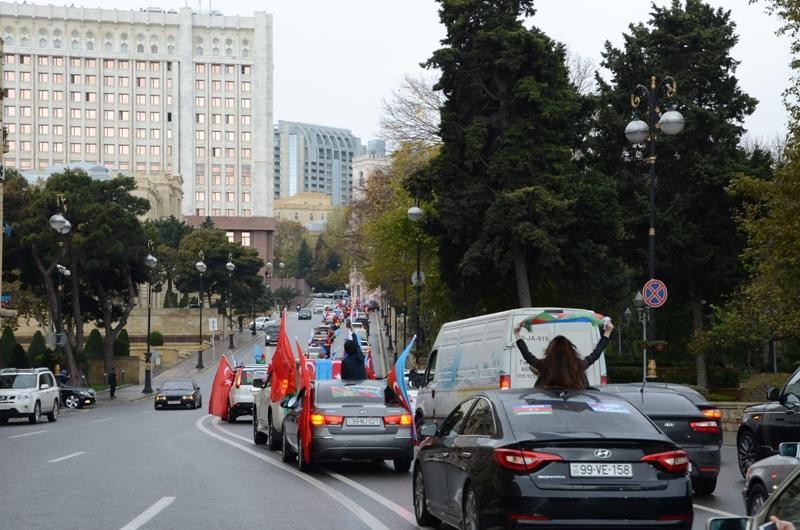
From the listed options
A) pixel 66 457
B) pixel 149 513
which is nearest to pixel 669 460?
pixel 149 513

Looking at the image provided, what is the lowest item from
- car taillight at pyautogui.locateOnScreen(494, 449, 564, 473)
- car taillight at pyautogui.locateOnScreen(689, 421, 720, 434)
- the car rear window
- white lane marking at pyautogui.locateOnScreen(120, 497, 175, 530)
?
white lane marking at pyautogui.locateOnScreen(120, 497, 175, 530)

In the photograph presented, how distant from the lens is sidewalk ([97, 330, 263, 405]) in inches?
2623

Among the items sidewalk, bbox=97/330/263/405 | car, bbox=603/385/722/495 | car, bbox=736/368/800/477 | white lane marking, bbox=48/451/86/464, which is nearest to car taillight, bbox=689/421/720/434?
car, bbox=603/385/722/495

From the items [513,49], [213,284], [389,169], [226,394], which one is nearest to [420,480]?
[226,394]

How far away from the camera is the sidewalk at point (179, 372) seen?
6662cm

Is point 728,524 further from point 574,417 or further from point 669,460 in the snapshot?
point 574,417

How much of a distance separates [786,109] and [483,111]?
17712 millimetres

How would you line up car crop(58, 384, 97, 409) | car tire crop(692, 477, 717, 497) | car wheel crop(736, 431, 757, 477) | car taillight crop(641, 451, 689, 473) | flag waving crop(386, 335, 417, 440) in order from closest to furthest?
car taillight crop(641, 451, 689, 473) → car tire crop(692, 477, 717, 497) → car wheel crop(736, 431, 757, 477) → flag waving crop(386, 335, 417, 440) → car crop(58, 384, 97, 409)

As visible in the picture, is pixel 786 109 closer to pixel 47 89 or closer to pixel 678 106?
pixel 678 106

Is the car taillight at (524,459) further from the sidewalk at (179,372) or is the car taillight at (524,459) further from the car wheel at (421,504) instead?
the sidewalk at (179,372)

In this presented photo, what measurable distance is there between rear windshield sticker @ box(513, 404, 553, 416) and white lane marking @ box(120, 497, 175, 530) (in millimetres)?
4191

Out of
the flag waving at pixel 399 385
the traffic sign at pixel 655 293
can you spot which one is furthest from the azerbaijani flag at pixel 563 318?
the traffic sign at pixel 655 293

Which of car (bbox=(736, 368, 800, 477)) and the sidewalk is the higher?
car (bbox=(736, 368, 800, 477))

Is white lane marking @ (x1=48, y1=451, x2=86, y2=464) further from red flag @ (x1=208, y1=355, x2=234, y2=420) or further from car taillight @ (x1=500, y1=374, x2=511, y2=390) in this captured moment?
red flag @ (x1=208, y1=355, x2=234, y2=420)
